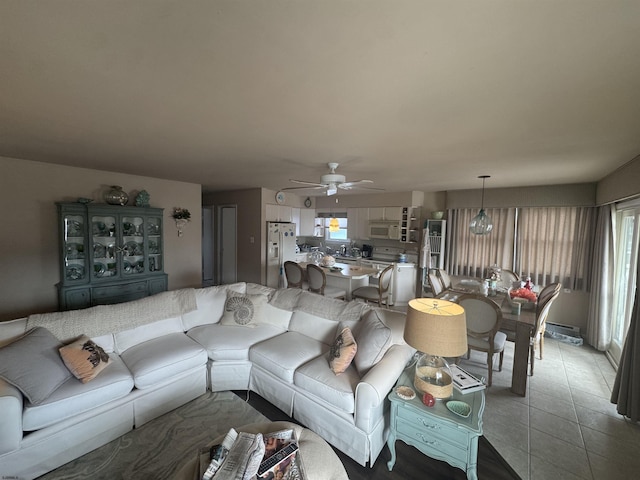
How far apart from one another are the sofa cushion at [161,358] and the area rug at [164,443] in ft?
1.13

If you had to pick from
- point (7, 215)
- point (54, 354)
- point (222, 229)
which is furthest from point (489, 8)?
point (222, 229)

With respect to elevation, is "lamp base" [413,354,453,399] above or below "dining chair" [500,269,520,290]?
below

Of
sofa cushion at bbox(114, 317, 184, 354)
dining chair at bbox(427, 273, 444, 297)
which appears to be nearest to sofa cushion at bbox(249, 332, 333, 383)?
sofa cushion at bbox(114, 317, 184, 354)

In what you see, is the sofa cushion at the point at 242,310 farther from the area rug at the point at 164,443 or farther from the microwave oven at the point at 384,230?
the microwave oven at the point at 384,230

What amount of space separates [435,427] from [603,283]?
3.75 m

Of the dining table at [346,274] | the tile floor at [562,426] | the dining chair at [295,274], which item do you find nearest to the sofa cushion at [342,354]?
the tile floor at [562,426]

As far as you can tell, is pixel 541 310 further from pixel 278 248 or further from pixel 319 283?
pixel 278 248

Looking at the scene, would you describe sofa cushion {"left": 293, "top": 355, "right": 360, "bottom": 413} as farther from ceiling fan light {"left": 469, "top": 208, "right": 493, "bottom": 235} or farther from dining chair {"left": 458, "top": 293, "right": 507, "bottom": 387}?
ceiling fan light {"left": 469, "top": 208, "right": 493, "bottom": 235}

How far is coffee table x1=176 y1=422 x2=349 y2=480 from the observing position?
1.36 meters

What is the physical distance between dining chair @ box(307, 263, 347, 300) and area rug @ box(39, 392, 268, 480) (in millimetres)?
2146

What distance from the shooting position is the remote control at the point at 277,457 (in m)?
1.31

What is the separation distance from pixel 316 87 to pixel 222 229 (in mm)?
5825

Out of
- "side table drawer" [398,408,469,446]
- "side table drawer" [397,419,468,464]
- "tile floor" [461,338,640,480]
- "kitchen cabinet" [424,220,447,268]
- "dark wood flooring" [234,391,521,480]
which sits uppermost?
"kitchen cabinet" [424,220,447,268]

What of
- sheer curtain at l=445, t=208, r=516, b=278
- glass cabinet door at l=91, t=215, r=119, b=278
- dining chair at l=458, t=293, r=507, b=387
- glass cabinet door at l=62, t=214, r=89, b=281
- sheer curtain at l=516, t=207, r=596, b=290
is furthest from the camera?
sheer curtain at l=445, t=208, r=516, b=278
